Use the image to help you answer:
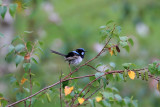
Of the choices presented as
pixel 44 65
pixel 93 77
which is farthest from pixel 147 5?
pixel 93 77

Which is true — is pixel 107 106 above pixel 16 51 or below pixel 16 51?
below

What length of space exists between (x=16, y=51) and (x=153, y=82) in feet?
9.60

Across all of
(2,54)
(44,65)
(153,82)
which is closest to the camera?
(153,82)

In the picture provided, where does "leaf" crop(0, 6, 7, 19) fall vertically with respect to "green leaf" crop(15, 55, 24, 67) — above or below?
above

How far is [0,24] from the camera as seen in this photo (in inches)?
220

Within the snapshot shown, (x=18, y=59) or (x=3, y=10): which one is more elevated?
(x=3, y=10)

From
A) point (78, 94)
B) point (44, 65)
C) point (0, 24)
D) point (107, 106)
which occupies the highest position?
point (0, 24)

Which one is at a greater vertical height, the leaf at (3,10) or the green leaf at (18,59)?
the leaf at (3,10)

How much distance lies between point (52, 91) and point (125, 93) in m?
3.23

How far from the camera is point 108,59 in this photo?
5.07m

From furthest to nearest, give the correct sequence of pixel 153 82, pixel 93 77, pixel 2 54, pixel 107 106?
pixel 2 54 < pixel 153 82 < pixel 93 77 < pixel 107 106

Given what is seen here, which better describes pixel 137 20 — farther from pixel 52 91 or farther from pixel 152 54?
pixel 52 91

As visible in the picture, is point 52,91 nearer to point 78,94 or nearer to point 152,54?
point 78,94

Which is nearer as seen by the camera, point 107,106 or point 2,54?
point 107,106
